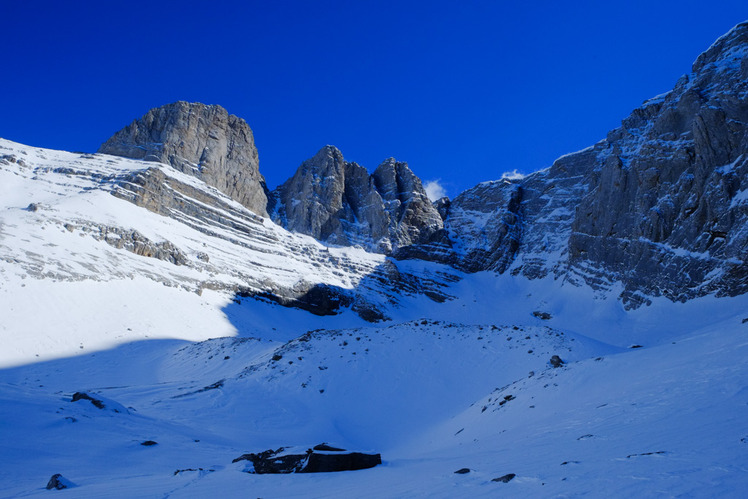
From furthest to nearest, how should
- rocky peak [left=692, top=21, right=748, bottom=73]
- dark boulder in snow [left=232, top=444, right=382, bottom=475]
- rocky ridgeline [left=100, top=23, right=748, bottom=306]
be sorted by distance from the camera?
rocky peak [left=692, top=21, right=748, bottom=73]
rocky ridgeline [left=100, top=23, right=748, bottom=306]
dark boulder in snow [left=232, top=444, right=382, bottom=475]

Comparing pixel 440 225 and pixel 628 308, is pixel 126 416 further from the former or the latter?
Answer: pixel 440 225

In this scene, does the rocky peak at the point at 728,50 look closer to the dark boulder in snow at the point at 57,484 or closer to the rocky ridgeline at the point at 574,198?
the rocky ridgeline at the point at 574,198

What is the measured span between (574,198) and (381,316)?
192 ft

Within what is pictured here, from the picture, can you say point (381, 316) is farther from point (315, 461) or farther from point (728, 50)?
point (315, 461)

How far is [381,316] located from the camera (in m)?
79.8

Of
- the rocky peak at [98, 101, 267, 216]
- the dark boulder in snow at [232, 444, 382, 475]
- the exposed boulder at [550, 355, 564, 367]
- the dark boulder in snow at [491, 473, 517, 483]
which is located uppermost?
the rocky peak at [98, 101, 267, 216]

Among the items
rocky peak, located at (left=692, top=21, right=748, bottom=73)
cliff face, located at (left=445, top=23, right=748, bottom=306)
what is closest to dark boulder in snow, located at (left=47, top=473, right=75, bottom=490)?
cliff face, located at (left=445, top=23, right=748, bottom=306)

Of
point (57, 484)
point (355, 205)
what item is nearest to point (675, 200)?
point (57, 484)

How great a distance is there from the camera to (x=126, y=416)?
13242 millimetres

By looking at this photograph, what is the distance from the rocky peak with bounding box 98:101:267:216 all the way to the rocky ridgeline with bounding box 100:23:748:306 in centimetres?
32

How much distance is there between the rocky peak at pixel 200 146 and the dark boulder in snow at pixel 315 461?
99841mm

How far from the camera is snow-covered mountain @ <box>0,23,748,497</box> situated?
26.6 feet

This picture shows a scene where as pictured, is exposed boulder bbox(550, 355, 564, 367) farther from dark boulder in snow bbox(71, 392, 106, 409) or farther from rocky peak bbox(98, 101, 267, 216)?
rocky peak bbox(98, 101, 267, 216)

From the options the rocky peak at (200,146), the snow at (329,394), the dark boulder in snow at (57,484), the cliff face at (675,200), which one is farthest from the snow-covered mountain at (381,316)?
the rocky peak at (200,146)
